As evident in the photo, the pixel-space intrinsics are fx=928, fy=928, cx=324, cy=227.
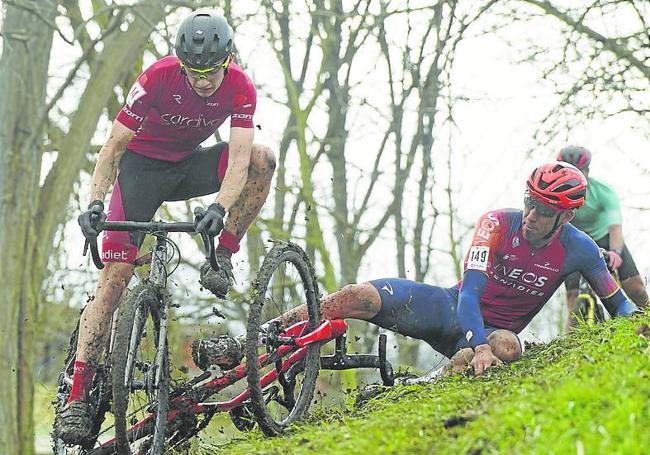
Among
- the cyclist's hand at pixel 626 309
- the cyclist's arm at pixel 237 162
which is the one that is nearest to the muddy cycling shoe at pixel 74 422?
the cyclist's arm at pixel 237 162

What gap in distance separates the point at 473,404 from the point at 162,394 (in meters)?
2.09

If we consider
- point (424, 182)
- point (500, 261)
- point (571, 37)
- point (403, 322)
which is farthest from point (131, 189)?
point (424, 182)

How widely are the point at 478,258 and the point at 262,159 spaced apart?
5.77 ft

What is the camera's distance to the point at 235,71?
650 centimetres

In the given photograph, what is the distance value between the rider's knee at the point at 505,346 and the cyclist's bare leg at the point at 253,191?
2014 millimetres

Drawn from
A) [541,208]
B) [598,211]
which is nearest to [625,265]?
[598,211]

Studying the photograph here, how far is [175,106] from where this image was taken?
652 centimetres

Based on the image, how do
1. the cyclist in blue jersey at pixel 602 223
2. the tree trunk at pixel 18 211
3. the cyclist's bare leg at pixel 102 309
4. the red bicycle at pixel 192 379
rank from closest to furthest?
the red bicycle at pixel 192 379, the cyclist's bare leg at pixel 102 309, the cyclist in blue jersey at pixel 602 223, the tree trunk at pixel 18 211

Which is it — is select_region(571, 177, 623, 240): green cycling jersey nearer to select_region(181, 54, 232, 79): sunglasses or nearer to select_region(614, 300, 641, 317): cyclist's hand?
select_region(614, 300, 641, 317): cyclist's hand

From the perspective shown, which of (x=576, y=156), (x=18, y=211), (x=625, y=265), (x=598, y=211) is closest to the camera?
(x=625, y=265)

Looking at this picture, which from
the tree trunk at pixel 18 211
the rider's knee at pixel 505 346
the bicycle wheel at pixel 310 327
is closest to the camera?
the bicycle wheel at pixel 310 327

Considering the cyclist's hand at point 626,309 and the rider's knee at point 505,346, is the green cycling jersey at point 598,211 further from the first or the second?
the rider's knee at point 505,346

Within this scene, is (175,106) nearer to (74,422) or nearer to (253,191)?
(253,191)

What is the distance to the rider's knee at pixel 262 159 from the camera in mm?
6648
